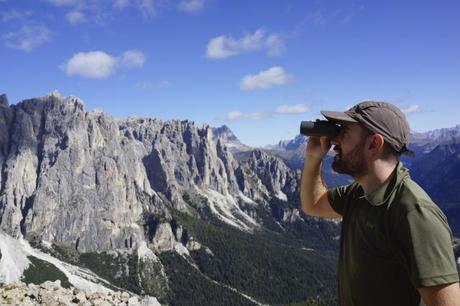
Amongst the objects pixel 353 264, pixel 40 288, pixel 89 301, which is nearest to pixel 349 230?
pixel 353 264

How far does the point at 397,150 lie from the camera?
633 cm

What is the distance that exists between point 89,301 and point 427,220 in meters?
22.0

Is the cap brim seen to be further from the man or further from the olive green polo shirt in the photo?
the olive green polo shirt

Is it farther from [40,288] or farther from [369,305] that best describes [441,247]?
[40,288]

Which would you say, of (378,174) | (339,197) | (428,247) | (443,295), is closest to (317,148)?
(339,197)

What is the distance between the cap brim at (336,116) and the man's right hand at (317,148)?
31.1 inches

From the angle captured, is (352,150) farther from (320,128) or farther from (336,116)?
(320,128)

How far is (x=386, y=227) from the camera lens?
5.81m

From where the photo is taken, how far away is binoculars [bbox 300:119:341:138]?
22.6 ft

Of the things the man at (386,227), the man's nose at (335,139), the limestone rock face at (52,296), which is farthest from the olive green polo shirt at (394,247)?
the limestone rock face at (52,296)

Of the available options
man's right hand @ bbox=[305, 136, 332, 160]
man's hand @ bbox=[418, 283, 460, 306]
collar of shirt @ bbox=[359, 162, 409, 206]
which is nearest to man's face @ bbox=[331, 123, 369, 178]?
collar of shirt @ bbox=[359, 162, 409, 206]

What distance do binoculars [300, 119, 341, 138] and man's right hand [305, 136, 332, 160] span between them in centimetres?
43

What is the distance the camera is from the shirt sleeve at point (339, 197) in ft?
25.8

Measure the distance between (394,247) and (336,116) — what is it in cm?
187
